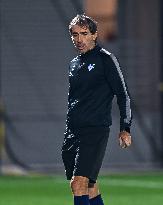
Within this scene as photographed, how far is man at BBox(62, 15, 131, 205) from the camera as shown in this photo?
10.2 meters

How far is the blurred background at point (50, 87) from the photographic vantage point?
2256 centimetres

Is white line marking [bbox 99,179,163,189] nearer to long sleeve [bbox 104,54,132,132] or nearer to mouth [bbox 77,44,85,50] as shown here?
long sleeve [bbox 104,54,132,132]

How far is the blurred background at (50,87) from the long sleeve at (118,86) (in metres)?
11.9

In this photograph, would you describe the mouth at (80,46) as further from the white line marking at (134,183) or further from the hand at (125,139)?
the white line marking at (134,183)

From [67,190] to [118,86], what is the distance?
650cm

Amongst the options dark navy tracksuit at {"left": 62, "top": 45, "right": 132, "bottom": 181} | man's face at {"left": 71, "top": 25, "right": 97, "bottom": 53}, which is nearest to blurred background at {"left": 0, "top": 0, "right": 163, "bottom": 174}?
dark navy tracksuit at {"left": 62, "top": 45, "right": 132, "bottom": 181}


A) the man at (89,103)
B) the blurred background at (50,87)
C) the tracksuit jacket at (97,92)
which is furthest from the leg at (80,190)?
the blurred background at (50,87)

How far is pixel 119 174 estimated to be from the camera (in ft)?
67.1

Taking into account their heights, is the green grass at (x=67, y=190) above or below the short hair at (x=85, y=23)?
below

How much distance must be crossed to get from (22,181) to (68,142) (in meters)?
8.36

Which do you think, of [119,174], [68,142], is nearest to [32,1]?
[119,174]

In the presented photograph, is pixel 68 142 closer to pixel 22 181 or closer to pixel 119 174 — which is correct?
pixel 22 181

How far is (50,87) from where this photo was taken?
2298 cm

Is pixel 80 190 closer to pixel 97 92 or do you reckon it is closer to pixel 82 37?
pixel 97 92
